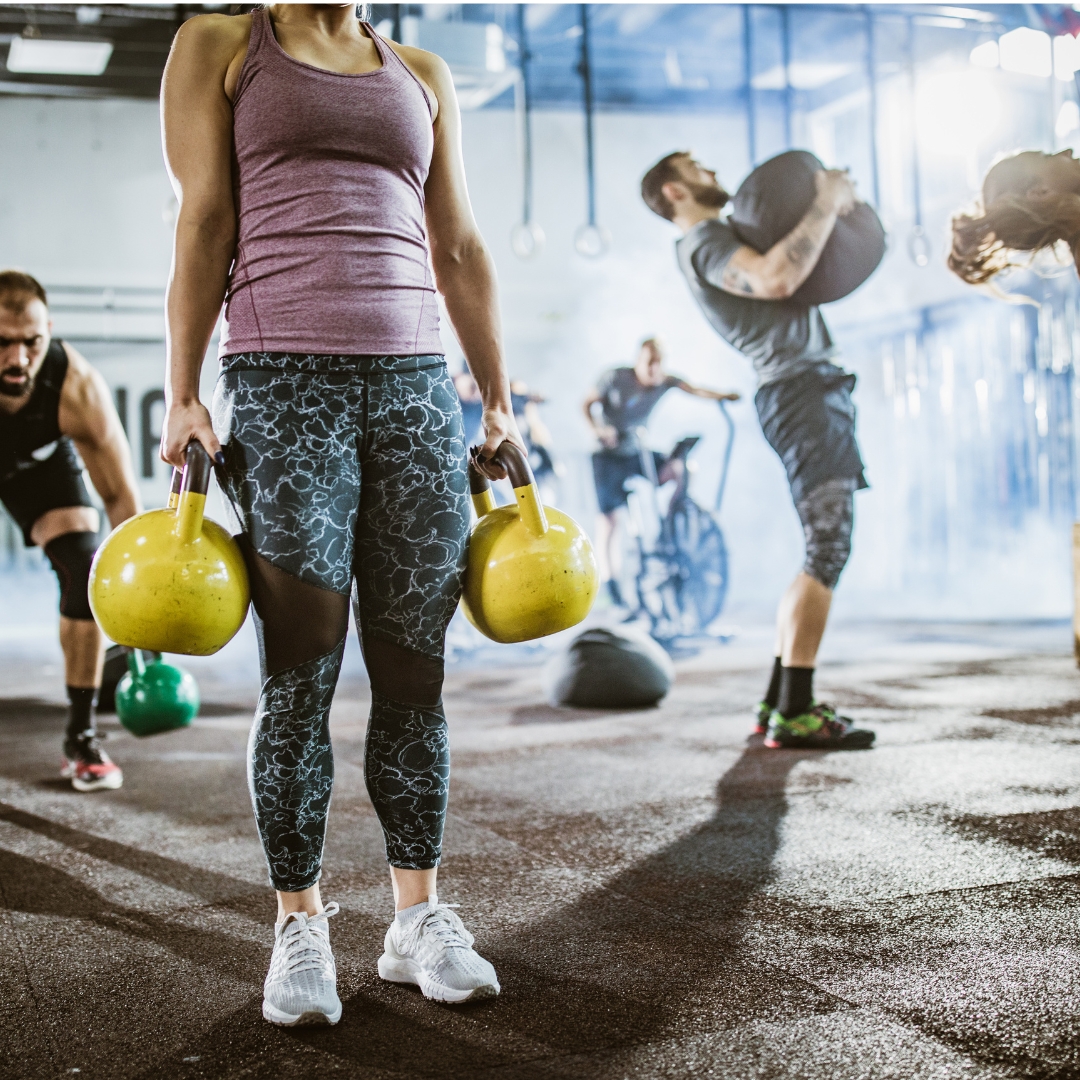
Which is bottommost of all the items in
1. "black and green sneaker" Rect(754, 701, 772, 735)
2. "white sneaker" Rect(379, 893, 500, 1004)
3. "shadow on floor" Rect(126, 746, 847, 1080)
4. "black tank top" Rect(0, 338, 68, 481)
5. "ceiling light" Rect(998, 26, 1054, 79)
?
"black and green sneaker" Rect(754, 701, 772, 735)

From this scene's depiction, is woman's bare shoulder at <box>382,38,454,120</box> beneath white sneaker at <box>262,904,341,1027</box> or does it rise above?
above

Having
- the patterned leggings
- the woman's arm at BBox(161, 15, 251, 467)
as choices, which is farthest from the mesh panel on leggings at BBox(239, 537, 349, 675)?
the woman's arm at BBox(161, 15, 251, 467)

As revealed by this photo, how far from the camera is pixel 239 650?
6625 millimetres

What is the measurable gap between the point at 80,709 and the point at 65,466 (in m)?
0.60

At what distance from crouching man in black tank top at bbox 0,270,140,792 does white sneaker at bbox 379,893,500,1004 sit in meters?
1.49

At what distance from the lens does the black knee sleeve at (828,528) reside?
2.78 m

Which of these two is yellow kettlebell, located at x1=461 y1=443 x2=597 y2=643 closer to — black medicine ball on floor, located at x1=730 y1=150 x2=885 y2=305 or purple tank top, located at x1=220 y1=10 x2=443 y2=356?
purple tank top, located at x1=220 y1=10 x2=443 y2=356

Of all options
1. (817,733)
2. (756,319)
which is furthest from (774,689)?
(756,319)

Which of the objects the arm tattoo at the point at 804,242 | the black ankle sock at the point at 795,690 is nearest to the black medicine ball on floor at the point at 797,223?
the arm tattoo at the point at 804,242

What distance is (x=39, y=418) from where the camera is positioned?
2.57 m

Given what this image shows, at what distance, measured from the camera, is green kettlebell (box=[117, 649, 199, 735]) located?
8.96 feet

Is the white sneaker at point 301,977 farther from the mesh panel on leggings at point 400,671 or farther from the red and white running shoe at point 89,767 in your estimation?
the red and white running shoe at point 89,767

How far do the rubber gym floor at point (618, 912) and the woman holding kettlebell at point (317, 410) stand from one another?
139mm

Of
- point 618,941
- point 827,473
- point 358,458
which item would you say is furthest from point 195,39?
point 827,473
